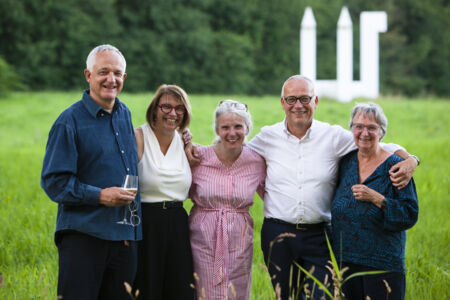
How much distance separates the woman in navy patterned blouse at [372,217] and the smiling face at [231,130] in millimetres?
888

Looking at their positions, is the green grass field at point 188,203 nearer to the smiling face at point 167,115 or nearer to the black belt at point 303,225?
the black belt at point 303,225

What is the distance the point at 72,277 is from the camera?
12.0 ft

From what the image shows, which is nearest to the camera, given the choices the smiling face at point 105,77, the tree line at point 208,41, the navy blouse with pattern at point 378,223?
the smiling face at point 105,77

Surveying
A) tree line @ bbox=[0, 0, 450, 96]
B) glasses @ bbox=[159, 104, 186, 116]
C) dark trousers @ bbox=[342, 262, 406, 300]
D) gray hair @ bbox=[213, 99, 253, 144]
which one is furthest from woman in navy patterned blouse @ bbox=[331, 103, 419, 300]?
tree line @ bbox=[0, 0, 450, 96]

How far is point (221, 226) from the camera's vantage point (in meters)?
4.50

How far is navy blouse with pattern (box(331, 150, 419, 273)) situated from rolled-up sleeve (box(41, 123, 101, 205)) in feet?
5.83

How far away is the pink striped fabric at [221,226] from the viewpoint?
448 cm

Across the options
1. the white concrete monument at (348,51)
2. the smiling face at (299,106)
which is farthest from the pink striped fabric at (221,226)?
the white concrete monument at (348,51)

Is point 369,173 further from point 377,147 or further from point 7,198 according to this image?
Result: point 7,198

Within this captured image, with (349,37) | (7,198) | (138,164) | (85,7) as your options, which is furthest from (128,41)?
(138,164)

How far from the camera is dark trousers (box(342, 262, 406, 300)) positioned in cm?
399

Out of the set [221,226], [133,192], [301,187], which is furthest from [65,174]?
[301,187]

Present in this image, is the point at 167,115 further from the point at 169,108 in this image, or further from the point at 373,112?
the point at 373,112

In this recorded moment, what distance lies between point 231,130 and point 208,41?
31.0m
